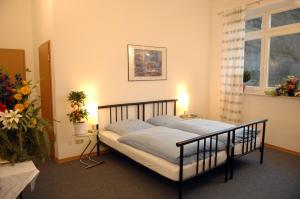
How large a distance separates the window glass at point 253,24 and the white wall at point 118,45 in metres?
0.87

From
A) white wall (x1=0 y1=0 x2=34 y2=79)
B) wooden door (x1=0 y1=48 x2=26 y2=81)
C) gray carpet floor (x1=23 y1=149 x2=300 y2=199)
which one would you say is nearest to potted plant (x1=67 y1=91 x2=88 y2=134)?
gray carpet floor (x1=23 y1=149 x2=300 y2=199)

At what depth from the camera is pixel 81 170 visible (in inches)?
127

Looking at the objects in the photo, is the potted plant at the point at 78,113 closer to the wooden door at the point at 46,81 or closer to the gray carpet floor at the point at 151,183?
the wooden door at the point at 46,81

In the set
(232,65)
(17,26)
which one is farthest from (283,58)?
(17,26)

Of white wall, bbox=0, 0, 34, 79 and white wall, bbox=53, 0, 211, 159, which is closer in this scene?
white wall, bbox=53, 0, 211, 159

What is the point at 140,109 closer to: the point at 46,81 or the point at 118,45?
the point at 118,45

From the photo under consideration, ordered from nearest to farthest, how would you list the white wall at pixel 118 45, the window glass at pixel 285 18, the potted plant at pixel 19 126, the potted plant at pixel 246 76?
the potted plant at pixel 19 126, the white wall at pixel 118 45, the window glass at pixel 285 18, the potted plant at pixel 246 76

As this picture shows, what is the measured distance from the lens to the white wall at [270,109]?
12.6 ft

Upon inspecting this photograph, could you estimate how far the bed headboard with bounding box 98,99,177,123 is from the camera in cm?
392

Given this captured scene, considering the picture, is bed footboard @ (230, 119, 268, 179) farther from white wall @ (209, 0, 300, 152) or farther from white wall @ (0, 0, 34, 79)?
white wall @ (0, 0, 34, 79)

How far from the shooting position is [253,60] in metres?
4.55

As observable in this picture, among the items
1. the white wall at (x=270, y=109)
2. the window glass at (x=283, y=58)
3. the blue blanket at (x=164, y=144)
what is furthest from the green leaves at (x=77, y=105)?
the window glass at (x=283, y=58)

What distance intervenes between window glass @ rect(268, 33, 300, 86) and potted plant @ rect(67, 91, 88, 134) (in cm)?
350

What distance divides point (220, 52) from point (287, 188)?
10.1 feet
